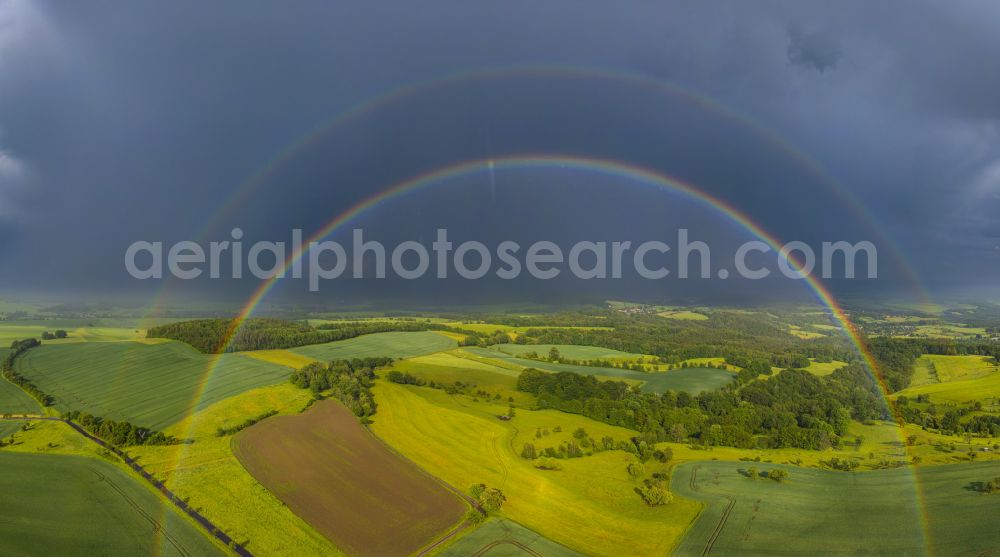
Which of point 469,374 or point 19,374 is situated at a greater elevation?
point 19,374

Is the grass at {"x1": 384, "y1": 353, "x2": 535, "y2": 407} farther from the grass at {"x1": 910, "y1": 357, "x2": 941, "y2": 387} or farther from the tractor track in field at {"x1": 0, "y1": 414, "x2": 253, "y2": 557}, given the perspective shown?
the grass at {"x1": 910, "y1": 357, "x2": 941, "y2": 387}

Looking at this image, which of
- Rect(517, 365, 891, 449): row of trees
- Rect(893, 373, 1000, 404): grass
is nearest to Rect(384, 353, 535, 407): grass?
Rect(517, 365, 891, 449): row of trees

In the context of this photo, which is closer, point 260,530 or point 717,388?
point 260,530

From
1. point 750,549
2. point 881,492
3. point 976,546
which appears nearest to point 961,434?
point 881,492

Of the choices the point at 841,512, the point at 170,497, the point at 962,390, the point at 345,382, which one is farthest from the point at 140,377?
the point at 962,390

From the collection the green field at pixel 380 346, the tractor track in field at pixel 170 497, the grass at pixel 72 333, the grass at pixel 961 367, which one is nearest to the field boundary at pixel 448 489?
the tractor track in field at pixel 170 497

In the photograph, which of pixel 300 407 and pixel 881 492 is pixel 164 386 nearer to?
pixel 300 407

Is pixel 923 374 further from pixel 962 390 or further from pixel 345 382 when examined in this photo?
pixel 345 382
